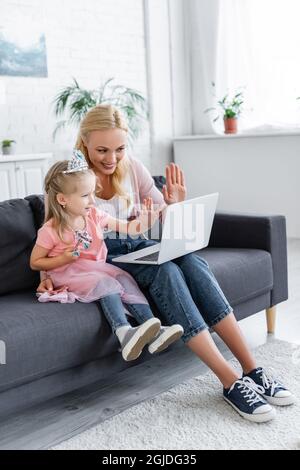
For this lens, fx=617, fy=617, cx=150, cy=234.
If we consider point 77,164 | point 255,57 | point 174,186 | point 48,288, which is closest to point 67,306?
point 48,288

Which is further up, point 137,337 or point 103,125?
point 103,125

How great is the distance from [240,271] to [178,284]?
0.52m

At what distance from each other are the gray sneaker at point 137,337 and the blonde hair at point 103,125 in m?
0.66

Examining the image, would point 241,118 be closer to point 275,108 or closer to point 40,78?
point 275,108

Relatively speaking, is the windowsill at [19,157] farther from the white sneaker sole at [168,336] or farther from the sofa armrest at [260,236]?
the white sneaker sole at [168,336]

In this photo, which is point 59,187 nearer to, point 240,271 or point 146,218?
point 146,218

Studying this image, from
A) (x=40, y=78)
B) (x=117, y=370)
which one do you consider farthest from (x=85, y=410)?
(x=40, y=78)

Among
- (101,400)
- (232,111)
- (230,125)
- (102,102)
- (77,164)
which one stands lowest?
(101,400)

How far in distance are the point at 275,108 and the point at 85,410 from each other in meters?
3.85

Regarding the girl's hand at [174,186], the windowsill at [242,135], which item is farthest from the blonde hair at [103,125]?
the windowsill at [242,135]

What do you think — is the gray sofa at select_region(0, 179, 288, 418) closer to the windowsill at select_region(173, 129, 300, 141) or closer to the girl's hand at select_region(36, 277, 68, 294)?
the girl's hand at select_region(36, 277, 68, 294)

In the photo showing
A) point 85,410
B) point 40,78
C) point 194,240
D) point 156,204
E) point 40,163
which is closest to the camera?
point 85,410

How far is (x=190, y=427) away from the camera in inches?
74.7

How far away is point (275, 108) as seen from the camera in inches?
209
